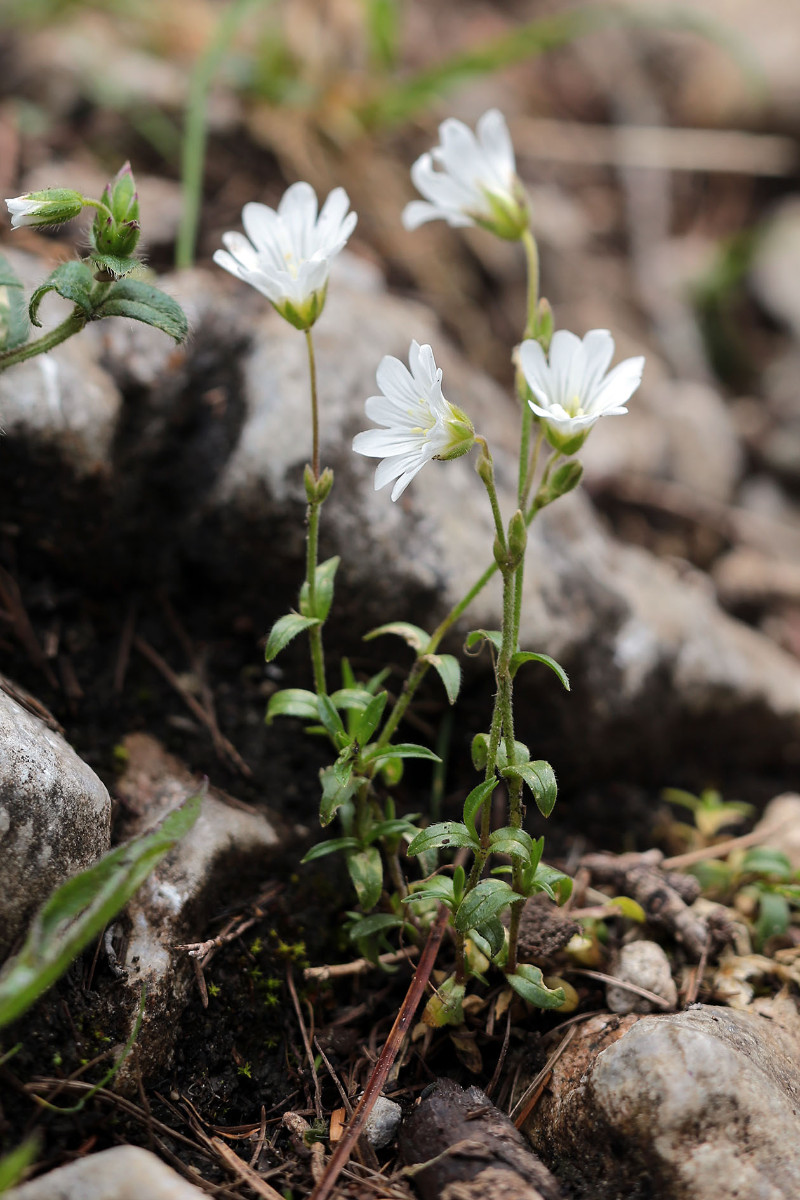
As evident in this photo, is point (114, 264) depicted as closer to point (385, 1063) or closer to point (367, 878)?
point (367, 878)

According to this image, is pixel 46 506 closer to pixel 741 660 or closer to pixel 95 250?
pixel 95 250

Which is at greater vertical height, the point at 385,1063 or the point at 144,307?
the point at 144,307

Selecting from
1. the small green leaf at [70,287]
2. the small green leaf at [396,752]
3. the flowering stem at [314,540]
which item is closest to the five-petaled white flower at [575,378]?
the flowering stem at [314,540]

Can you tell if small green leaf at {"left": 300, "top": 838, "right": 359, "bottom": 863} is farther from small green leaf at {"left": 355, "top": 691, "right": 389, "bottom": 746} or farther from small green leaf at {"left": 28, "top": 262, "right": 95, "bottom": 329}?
small green leaf at {"left": 28, "top": 262, "right": 95, "bottom": 329}

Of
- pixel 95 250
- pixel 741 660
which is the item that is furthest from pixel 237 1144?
pixel 741 660

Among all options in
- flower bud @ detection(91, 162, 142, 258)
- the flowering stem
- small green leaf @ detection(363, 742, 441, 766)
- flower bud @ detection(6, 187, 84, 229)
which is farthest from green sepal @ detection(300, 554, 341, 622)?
flower bud @ detection(6, 187, 84, 229)

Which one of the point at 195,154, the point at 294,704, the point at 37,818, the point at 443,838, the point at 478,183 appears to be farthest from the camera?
the point at 195,154

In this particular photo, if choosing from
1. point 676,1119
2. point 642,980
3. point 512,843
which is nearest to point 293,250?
point 512,843
